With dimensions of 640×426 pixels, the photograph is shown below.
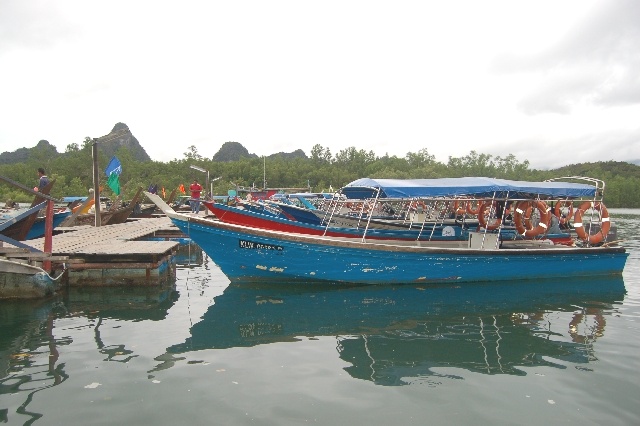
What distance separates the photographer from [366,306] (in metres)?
8.85

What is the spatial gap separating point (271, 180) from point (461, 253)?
56404mm

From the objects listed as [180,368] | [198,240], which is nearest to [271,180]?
[198,240]

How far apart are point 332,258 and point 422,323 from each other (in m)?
2.55

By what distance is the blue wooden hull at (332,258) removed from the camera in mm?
9664

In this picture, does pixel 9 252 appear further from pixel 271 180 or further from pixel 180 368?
pixel 271 180

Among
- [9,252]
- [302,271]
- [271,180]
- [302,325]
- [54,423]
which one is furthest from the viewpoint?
[271,180]

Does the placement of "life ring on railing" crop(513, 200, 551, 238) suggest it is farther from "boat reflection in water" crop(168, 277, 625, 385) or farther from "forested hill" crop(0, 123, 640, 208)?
"forested hill" crop(0, 123, 640, 208)

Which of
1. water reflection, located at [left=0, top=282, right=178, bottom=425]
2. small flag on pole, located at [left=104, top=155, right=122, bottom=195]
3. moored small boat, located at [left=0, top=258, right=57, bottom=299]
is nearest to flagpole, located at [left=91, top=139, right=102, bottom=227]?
small flag on pole, located at [left=104, top=155, right=122, bottom=195]

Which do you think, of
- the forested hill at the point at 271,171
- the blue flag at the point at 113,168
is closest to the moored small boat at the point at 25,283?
the blue flag at the point at 113,168

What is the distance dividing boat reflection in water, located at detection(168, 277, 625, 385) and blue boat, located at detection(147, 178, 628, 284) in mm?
293

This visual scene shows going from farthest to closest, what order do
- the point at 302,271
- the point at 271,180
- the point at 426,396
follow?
the point at 271,180 → the point at 302,271 → the point at 426,396

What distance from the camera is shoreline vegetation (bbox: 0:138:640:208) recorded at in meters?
57.2

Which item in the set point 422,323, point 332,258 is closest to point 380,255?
point 332,258

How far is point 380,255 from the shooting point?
9898 millimetres
